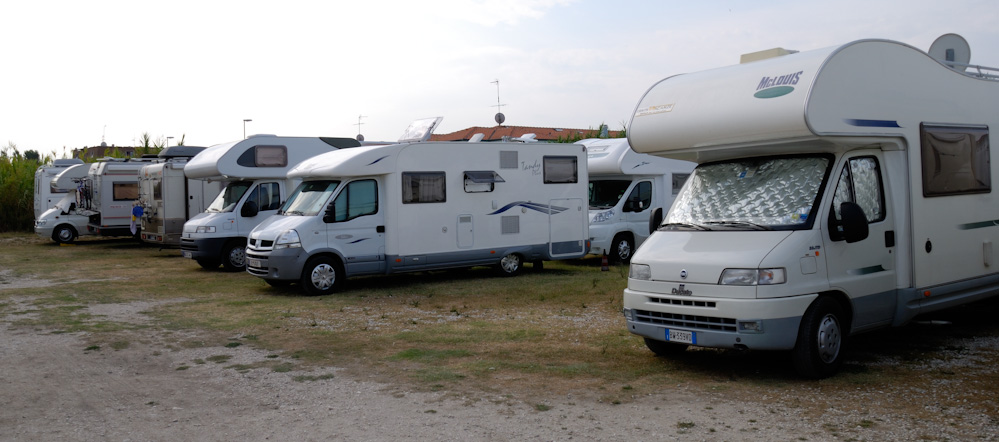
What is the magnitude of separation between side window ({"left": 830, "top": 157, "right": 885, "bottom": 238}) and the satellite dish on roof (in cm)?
270

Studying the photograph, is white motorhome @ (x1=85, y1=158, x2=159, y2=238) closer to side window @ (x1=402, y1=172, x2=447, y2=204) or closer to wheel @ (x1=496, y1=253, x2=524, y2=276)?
side window @ (x1=402, y1=172, x2=447, y2=204)

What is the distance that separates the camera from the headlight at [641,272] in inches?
306

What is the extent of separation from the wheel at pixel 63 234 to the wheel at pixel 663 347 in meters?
23.7

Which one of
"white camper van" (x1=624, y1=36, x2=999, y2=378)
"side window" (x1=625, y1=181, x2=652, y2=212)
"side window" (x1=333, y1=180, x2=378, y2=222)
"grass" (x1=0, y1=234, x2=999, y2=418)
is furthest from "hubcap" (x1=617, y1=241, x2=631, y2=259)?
"white camper van" (x1=624, y1=36, x2=999, y2=378)

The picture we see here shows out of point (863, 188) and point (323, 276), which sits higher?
point (863, 188)

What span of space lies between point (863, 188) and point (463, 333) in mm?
4676

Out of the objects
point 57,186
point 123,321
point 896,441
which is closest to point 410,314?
point 123,321

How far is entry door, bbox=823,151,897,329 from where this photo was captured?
7.52 metres

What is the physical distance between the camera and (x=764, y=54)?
843cm

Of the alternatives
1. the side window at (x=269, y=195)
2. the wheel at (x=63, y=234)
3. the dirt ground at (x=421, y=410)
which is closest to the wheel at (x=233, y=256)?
the side window at (x=269, y=195)

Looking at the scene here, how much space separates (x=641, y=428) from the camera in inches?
243

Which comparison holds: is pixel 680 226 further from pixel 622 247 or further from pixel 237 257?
pixel 237 257

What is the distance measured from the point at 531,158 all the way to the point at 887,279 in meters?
8.58


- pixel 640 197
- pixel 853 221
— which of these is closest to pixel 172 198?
pixel 640 197
